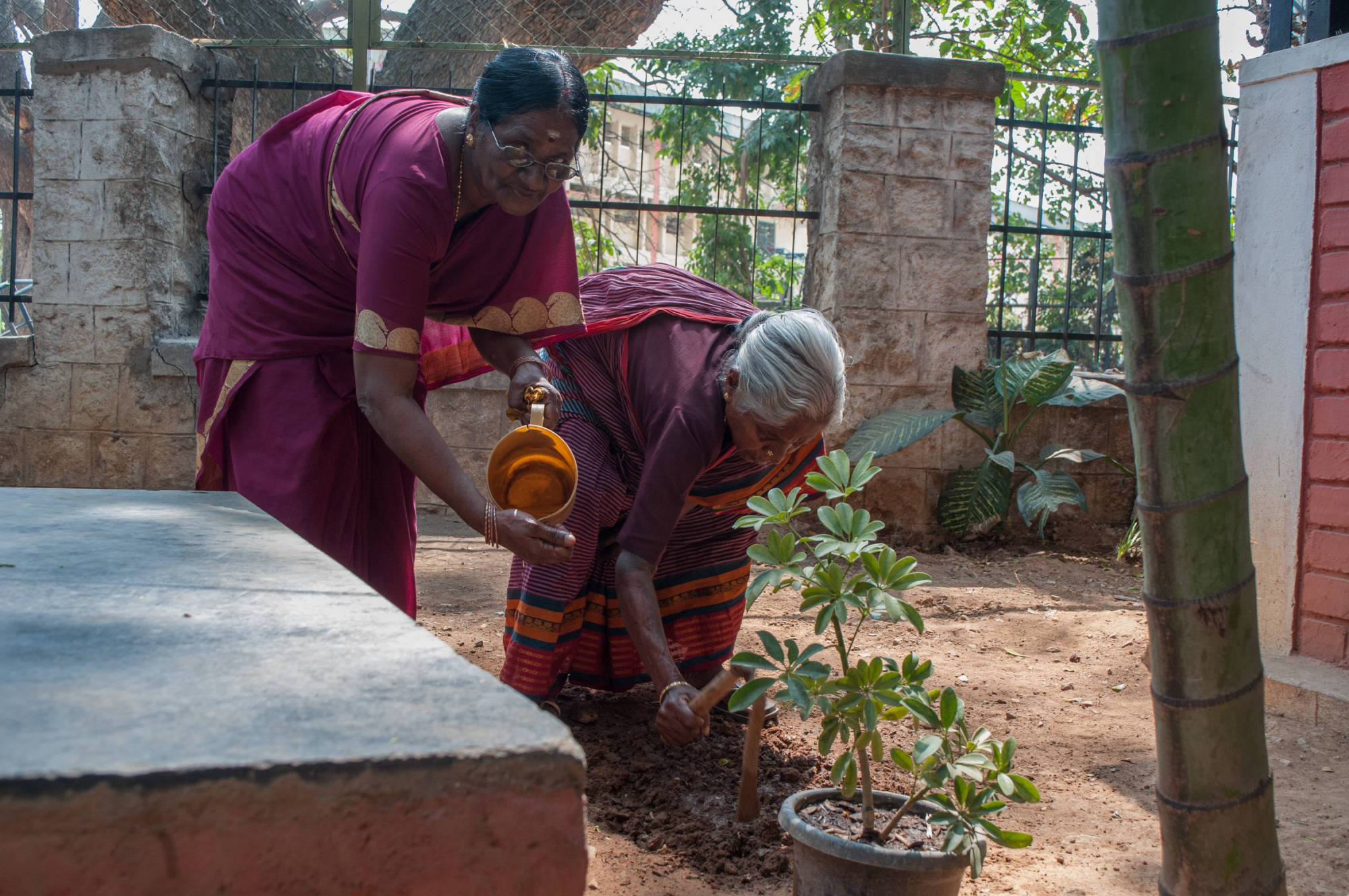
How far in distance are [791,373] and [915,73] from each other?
11.2 feet

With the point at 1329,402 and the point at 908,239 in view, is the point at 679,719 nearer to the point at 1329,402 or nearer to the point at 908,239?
the point at 1329,402

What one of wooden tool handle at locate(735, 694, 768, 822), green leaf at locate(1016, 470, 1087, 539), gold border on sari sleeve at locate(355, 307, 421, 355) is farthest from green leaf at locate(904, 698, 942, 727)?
green leaf at locate(1016, 470, 1087, 539)

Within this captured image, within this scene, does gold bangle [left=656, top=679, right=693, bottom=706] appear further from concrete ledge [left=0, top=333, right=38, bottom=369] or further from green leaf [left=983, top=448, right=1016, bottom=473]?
concrete ledge [left=0, top=333, right=38, bottom=369]

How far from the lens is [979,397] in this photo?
16.9 ft

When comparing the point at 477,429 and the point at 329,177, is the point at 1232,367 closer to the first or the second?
the point at 329,177

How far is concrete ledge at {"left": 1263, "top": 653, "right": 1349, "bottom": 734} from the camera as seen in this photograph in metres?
2.61

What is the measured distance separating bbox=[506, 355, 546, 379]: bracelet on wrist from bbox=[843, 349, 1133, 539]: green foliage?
278 centimetres

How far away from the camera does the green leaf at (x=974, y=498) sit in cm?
498

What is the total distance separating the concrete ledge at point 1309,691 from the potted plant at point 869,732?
145 cm

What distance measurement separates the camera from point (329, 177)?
2115 millimetres

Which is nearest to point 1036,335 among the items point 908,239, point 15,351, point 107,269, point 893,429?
point 908,239

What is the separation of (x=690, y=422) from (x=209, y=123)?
174 inches

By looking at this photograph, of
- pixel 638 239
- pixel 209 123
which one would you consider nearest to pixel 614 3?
pixel 638 239

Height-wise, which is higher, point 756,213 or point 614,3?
point 614,3
